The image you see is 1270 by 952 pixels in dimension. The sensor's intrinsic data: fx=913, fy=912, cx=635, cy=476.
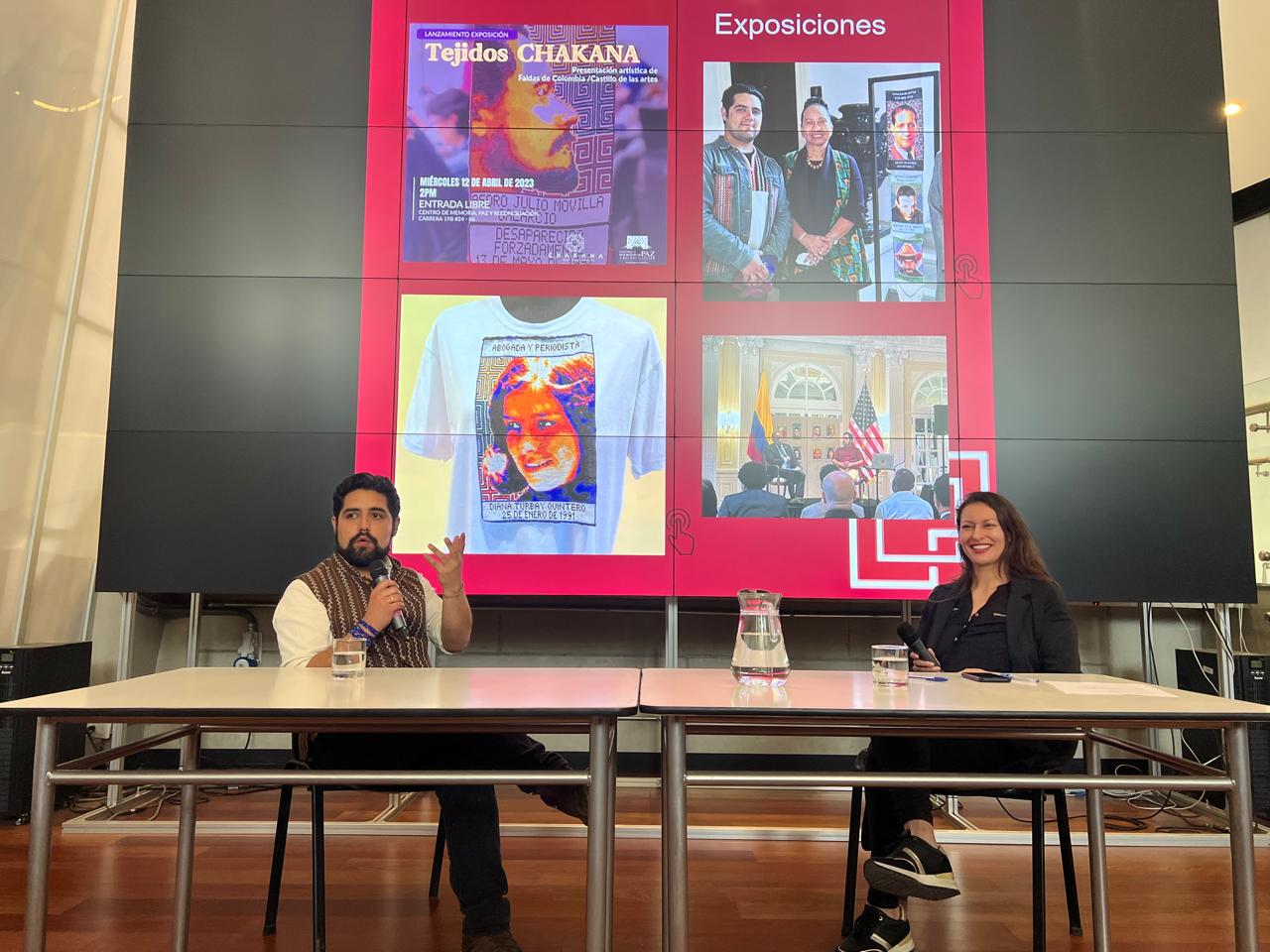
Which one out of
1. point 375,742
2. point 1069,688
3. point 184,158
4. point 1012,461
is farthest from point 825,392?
point 184,158

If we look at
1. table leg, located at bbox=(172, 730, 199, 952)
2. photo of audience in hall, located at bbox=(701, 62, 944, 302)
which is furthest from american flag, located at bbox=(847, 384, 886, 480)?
table leg, located at bbox=(172, 730, 199, 952)

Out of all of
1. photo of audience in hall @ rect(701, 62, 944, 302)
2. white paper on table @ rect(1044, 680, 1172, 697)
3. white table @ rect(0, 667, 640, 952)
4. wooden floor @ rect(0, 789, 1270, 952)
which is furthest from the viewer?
photo of audience in hall @ rect(701, 62, 944, 302)

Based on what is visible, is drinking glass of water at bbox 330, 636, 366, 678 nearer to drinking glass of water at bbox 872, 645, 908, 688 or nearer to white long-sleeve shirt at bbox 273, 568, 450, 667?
white long-sleeve shirt at bbox 273, 568, 450, 667

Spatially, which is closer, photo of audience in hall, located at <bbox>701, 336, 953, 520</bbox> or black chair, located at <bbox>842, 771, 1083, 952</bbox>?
black chair, located at <bbox>842, 771, 1083, 952</bbox>

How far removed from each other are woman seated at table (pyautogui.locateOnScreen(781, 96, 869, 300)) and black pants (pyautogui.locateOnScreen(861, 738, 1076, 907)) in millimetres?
2012

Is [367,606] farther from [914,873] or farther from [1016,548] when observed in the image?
[1016,548]

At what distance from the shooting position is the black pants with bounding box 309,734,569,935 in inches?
79.1

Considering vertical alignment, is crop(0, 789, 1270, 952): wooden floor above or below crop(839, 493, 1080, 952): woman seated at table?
below

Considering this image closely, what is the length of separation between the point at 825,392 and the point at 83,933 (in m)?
2.86

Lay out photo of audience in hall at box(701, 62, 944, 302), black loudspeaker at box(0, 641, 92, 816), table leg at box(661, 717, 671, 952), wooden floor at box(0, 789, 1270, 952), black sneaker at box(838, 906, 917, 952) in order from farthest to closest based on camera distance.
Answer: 1. photo of audience in hall at box(701, 62, 944, 302)
2. black loudspeaker at box(0, 641, 92, 816)
3. wooden floor at box(0, 789, 1270, 952)
4. black sneaker at box(838, 906, 917, 952)
5. table leg at box(661, 717, 671, 952)

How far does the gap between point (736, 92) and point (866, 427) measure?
145 cm

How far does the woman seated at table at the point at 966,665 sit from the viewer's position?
6.12ft

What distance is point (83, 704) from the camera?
1.40 m

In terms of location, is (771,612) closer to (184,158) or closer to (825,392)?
(825,392)
